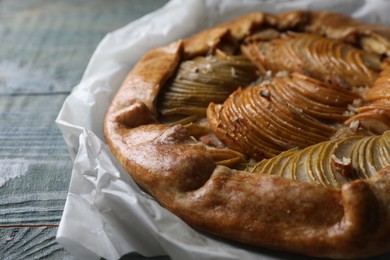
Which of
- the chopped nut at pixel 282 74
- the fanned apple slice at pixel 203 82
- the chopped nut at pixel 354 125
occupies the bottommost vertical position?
the fanned apple slice at pixel 203 82

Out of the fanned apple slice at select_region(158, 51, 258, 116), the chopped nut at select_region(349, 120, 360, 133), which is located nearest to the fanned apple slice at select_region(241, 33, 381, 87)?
the fanned apple slice at select_region(158, 51, 258, 116)

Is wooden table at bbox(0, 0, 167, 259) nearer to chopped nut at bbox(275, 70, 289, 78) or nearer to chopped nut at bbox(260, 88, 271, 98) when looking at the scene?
chopped nut at bbox(260, 88, 271, 98)

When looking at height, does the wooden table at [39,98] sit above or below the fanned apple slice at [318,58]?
below

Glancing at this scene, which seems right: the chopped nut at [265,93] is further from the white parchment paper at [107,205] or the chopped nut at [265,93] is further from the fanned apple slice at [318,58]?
→ the white parchment paper at [107,205]

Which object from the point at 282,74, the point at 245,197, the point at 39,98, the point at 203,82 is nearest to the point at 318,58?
the point at 282,74

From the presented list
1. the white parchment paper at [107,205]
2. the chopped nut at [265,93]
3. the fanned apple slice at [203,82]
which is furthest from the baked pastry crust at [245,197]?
the chopped nut at [265,93]

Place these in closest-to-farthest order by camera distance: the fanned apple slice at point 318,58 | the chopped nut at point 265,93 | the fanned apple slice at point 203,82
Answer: the chopped nut at point 265,93 → the fanned apple slice at point 203,82 → the fanned apple slice at point 318,58

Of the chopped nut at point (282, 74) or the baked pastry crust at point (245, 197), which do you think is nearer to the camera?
the baked pastry crust at point (245, 197)
